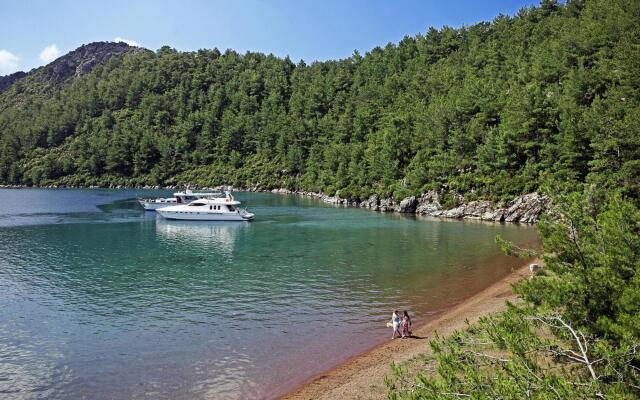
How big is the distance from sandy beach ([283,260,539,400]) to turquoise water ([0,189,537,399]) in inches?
30.8

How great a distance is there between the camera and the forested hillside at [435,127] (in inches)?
2395

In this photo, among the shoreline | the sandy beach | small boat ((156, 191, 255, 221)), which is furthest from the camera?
small boat ((156, 191, 255, 221))

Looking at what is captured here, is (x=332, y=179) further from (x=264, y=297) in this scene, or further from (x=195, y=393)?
(x=195, y=393)

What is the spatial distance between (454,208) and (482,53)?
64.9 metres

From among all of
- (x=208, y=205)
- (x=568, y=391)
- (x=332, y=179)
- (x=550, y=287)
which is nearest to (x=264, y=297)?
(x=550, y=287)

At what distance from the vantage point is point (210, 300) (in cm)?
2862

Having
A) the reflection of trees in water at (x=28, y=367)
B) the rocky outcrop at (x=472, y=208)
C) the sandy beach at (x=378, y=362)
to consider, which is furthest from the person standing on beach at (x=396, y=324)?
the rocky outcrop at (x=472, y=208)

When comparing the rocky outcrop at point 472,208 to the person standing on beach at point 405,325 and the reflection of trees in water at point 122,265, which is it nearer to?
the reflection of trees in water at point 122,265

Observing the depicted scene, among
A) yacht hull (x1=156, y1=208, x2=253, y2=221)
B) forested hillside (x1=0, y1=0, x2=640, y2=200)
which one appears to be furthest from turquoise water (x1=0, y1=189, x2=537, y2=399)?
forested hillside (x1=0, y1=0, x2=640, y2=200)

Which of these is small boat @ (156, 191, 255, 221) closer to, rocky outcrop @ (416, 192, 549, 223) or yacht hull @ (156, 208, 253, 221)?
yacht hull @ (156, 208, 253, 221)

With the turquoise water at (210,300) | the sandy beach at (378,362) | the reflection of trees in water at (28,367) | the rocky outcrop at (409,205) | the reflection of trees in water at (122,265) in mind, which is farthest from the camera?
the rocky outcrop at (409,205)

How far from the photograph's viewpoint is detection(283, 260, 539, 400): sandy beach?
54.2 ft

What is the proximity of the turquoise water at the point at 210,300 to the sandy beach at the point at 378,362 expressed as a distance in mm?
782

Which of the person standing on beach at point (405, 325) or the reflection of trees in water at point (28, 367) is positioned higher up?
the person standing on beach at point (405, 325)
